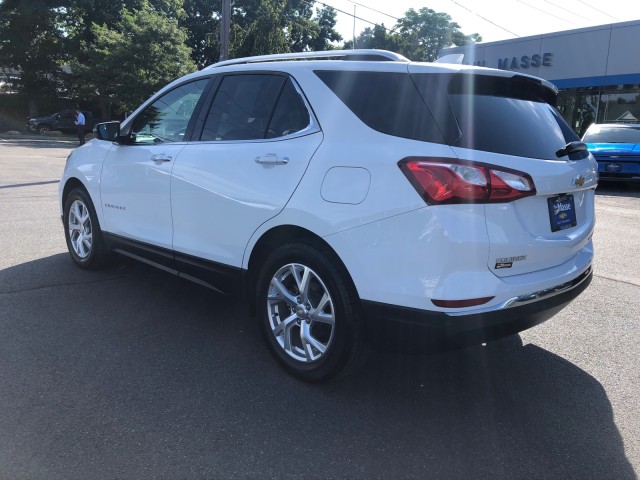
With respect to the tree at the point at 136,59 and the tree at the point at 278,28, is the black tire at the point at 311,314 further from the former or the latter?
the tree at the point at 136,59

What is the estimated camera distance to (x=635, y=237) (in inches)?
311

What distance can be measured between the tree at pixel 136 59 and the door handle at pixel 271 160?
3095 cm

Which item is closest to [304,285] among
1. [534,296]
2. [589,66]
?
[534,296]

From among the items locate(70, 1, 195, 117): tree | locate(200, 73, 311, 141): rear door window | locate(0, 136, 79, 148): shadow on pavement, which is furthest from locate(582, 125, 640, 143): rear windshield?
locate(70, 1, 195, 117): tree

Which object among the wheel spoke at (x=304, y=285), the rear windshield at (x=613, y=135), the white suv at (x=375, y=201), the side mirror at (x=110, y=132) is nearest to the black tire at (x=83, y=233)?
the side mirror at (x=110, y=132)

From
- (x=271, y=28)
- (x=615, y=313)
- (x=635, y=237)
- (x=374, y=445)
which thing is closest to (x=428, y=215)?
(x=374, y=445)

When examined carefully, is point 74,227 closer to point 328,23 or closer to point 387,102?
point 387,102

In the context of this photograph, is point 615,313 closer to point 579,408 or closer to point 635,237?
point 579,408

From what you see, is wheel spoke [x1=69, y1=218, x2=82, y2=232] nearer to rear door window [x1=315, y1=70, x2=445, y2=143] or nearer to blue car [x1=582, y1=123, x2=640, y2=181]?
rear door window [x1=315, y1=70, x2=445, y2=143]

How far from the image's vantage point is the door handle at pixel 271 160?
10.8 feet

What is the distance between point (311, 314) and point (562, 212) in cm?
157

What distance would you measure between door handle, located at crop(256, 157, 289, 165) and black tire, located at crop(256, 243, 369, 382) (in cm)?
51

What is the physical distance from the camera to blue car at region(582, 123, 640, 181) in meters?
12.8

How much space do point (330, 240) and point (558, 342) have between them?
214cm
